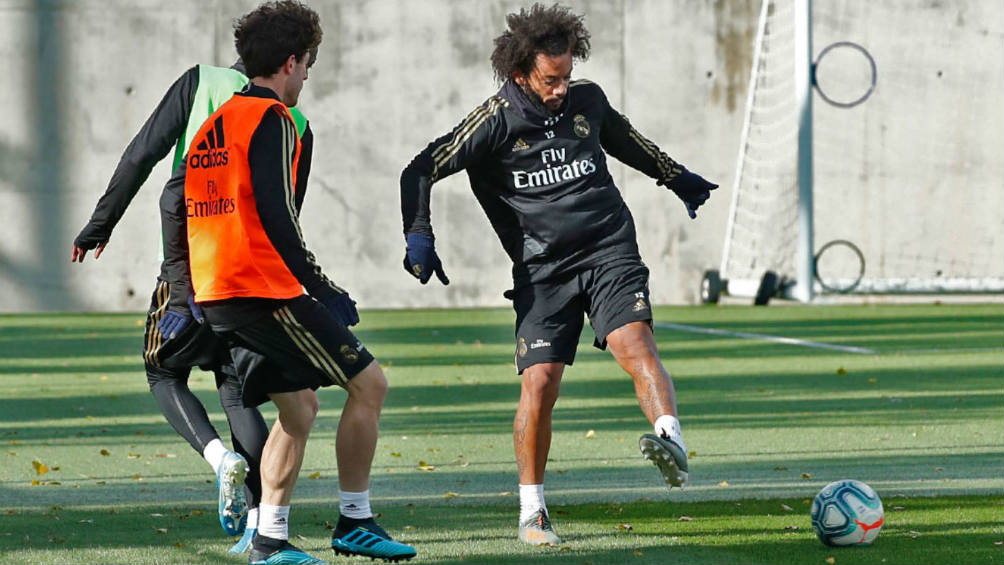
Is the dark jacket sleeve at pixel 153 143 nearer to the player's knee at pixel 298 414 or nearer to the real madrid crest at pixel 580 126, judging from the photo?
the player's knee at pixel 298 414

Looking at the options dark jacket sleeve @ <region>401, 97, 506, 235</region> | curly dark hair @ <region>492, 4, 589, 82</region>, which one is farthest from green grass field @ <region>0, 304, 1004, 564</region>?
curly dark hair @ <region>492, 4, 589, 82</region>

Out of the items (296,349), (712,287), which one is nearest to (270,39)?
(296,349)

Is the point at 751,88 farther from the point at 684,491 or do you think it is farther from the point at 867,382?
the point at 684,491

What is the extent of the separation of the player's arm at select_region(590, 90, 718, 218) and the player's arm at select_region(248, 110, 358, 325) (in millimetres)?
1530

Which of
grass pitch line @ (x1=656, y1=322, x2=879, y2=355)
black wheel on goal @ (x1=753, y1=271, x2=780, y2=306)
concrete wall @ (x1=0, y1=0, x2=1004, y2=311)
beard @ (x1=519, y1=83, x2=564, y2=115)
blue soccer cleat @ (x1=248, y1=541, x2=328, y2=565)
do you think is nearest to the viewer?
blue soccer cleat @ (x1=248, y1=541, x2=328, y2=565)

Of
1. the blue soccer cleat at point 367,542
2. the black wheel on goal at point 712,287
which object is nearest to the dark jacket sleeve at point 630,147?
the blue soccer cleat at point 367,542

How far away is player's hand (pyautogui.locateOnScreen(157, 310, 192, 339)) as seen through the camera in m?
4.69

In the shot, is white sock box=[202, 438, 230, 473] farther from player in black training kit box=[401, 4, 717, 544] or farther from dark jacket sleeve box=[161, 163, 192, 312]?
player in black training kit box=[401, 4, 717, 544]

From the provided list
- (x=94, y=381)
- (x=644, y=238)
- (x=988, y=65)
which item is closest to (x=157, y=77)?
(x=644, y=238)

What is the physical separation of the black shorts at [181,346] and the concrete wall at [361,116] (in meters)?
15.4

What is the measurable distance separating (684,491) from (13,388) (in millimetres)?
6300

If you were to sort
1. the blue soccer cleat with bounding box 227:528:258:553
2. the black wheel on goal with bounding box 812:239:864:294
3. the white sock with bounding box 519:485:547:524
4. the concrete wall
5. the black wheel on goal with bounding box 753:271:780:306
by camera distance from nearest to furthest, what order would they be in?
1. the blue soccer cleat with bounding box 227:528:258:553
2. the white sock with bounding box 519:485:547:524
3. the black wheel on goal with bounding box 753:271:780:306
4. the concrete wall
5. the black wheel on goal with bounding box 812:239:864:294

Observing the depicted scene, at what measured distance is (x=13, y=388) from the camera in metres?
10.7

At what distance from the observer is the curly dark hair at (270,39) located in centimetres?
429
